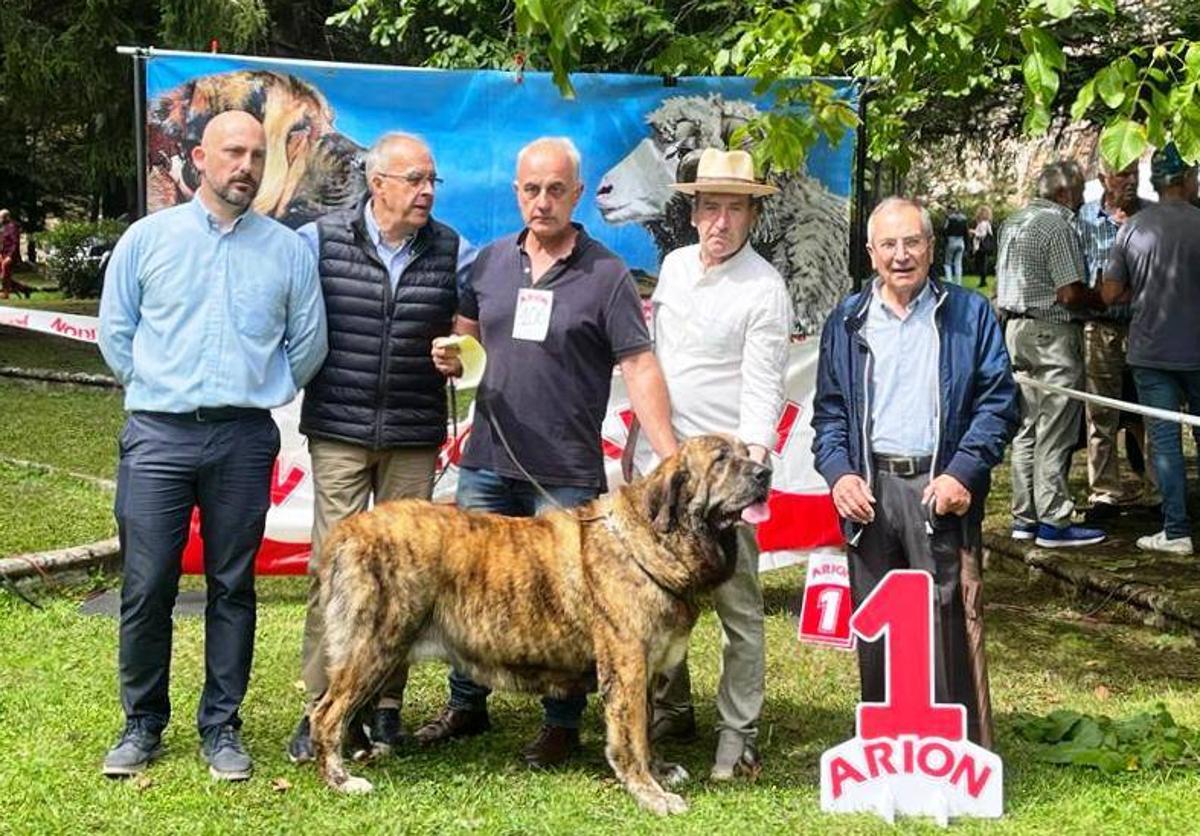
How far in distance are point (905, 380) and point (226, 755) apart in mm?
2631

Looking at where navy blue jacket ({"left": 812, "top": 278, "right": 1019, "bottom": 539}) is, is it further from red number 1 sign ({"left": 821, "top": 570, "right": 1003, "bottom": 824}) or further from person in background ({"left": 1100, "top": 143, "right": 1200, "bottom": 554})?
person in background ({"left": 1100, "top": 143, "right": 1200, "bottom": 554})

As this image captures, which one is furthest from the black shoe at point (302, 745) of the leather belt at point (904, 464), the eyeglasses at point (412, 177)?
the leather belt at point (904, 464)

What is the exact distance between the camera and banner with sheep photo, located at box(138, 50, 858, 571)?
6.51 meters

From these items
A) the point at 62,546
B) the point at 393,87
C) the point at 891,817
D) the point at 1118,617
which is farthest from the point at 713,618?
the point at 62,546

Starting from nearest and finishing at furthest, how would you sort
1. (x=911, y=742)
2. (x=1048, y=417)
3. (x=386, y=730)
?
(x=911, y=742)
(x=386, y=730)
(x=1048, y=417)

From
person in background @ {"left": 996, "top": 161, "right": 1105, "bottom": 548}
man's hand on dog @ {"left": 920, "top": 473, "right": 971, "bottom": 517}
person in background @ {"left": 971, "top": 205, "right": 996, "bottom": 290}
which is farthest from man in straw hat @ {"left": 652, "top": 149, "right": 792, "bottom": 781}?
person in background @ {"left": 971, "top": 205, "right": 996, "bottom": 290}

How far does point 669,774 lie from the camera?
483cm

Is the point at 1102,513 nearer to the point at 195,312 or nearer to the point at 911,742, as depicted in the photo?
the point at 911,742

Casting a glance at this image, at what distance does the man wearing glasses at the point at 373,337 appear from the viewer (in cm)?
491

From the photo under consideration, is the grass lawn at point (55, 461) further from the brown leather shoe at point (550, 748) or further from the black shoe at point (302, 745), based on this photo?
the brown leather shoe at point (550, 748)

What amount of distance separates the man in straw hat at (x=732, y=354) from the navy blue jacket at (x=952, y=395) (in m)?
0.21

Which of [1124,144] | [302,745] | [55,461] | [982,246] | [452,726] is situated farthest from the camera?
[982,246]

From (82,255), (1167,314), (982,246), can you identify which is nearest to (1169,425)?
(1167,314)

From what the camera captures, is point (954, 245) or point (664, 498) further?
point (954, 245)
